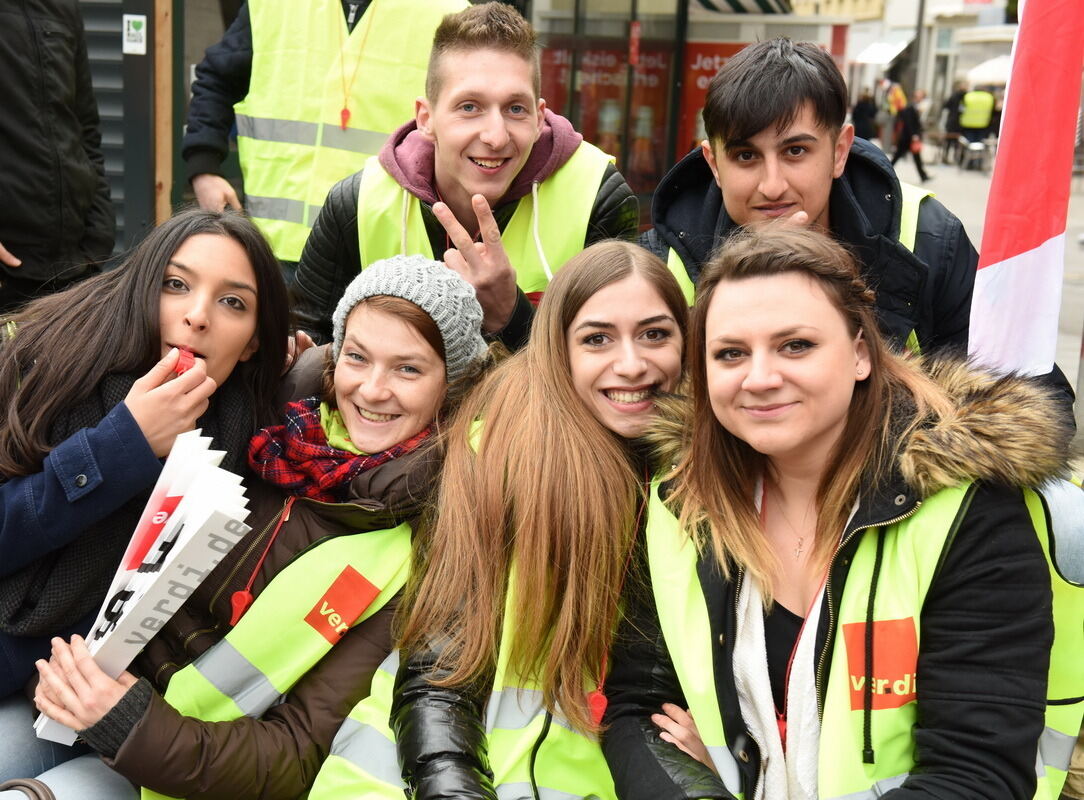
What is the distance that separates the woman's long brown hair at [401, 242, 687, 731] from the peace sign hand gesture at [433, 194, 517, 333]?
49 cm

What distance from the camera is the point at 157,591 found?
2.39 meters

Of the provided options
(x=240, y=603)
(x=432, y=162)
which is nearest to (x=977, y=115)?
(x=432, y=162)

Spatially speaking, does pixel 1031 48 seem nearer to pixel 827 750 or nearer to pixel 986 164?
pixel 827 750

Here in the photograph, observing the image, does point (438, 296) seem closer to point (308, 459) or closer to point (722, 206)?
point (308, 459)

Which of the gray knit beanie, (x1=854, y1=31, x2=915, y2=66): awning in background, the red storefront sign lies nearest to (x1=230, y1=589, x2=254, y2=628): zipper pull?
the gray knit beanie

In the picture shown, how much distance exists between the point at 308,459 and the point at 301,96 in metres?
1.80

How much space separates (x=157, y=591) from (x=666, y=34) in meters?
8.29

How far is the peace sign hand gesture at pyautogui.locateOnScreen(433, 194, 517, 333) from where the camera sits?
3.24 m

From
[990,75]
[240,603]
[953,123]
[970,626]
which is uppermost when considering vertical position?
[990,75]

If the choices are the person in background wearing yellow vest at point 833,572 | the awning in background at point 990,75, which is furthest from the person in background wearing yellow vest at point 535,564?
the awning in background at point 990,75

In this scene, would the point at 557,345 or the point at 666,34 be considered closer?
the point at 557,345

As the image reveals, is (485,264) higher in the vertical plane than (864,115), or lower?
lower

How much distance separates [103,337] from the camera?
2.79m

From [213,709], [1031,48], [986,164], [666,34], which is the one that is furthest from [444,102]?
[986,164]
